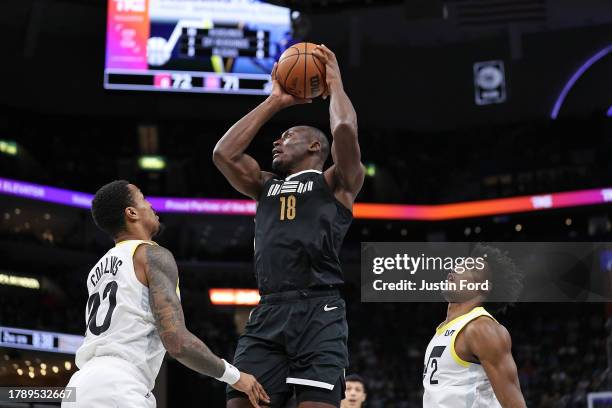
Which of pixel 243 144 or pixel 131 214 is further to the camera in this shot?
pixel 243 144

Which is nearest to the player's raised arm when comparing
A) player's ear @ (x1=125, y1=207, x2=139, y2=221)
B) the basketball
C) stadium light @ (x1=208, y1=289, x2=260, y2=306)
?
the basketball

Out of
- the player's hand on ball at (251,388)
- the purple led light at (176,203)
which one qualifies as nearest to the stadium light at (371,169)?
the purple led light at (176,203)

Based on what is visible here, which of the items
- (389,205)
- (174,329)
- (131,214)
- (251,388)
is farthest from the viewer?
(389,205)

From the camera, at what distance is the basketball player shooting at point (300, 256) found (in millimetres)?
4020

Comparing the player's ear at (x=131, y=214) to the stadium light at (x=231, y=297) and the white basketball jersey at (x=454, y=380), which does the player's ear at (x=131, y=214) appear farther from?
the stadium light at (x=231, y=297)

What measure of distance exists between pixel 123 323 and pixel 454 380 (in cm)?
219

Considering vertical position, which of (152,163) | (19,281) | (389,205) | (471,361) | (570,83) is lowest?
(471,361)

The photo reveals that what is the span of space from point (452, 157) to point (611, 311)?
695cm

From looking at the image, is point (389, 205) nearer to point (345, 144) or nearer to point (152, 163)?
point (152, 163)

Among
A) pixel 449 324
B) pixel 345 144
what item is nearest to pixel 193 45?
pixel 449 324

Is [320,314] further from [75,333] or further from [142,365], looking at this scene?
[75,333]

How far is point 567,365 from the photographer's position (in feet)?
60.0

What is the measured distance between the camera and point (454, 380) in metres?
5.09

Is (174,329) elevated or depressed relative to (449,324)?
depressed
